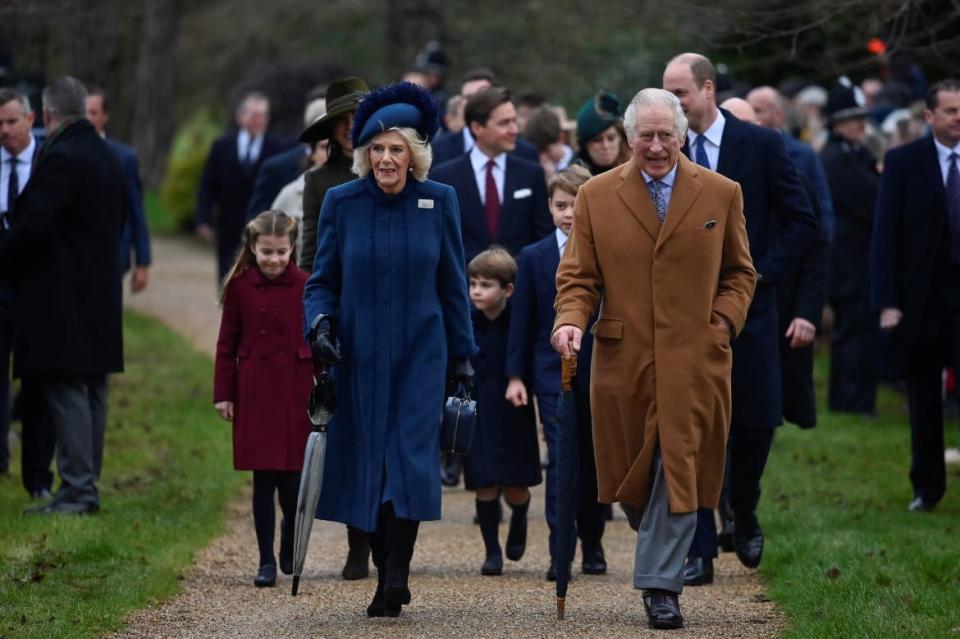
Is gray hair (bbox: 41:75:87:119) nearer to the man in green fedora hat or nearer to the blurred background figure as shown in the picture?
the man in green fedora hat

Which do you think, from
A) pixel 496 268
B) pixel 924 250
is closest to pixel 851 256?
pixel 924 250

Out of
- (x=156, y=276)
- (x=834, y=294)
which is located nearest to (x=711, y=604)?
(x=834, y=294)

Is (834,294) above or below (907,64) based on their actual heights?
below

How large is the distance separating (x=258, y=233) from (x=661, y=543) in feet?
8.02

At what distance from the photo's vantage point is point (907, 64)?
1764 centimetres

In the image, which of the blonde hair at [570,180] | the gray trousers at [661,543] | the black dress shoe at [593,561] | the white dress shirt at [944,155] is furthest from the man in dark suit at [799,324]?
the gray trousers at [661,543]

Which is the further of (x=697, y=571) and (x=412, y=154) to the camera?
(x=697, y=571)

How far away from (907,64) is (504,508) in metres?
7.90

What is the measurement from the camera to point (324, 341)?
24.1 feet

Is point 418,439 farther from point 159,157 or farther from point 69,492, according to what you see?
point 159,157

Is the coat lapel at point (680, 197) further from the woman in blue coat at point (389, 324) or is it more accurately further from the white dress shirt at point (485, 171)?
the white dress shirt at point (485, 171)

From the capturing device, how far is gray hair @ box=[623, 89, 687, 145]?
7.37m

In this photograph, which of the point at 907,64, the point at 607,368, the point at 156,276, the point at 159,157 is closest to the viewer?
the point at 607,368

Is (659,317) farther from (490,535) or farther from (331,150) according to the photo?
(331,150)
